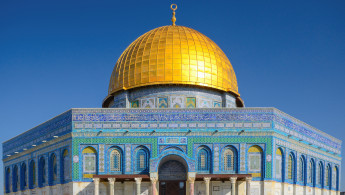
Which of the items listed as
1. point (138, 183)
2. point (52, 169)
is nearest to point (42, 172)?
point (52, 169)

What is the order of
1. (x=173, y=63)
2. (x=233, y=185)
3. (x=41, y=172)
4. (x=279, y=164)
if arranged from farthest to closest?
(x=173, y=63)
(x=41, y=172)
(x=279, y=164)
(x=233, y=185)

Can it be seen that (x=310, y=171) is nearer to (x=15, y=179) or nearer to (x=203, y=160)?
(x=203, y=160)

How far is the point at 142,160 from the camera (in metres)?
25.8

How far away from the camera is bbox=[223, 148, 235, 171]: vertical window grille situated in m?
25.7

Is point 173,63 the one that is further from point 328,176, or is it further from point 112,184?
point 328,176

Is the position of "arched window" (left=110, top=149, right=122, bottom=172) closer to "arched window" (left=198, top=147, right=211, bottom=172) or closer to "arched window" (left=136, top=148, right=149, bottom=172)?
"arched window" (left=136, top=148, right=149, bottom=172)

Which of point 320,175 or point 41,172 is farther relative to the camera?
point 320,175

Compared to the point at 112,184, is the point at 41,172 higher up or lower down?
higher up

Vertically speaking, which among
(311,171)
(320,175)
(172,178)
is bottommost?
(320,175)

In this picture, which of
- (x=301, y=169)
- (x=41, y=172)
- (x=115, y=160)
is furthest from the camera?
(x=301, y=169)

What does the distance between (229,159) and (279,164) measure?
2783 mm

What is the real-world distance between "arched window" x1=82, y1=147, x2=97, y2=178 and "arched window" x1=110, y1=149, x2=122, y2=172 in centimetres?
81

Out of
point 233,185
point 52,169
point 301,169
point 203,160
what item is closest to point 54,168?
point 52,169

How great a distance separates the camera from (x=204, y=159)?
25766 mm
